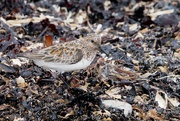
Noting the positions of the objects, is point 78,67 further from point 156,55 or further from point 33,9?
point 33,9

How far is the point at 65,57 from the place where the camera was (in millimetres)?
4695

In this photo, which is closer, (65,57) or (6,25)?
(65,57)

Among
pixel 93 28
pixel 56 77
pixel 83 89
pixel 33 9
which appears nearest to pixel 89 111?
pixel 83 89

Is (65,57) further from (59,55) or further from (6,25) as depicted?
(6,25)

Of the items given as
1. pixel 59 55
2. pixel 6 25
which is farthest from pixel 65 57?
pixel 6 25

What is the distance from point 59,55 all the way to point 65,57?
0.07m

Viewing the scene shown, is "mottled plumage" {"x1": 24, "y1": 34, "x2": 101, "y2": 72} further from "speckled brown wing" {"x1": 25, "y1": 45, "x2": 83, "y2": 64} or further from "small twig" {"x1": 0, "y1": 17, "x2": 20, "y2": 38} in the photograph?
"small twig" {"x1": 0, "y1": 17, "x2": 20, "y2": 38}

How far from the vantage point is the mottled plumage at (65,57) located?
15.3ft

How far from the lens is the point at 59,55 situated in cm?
471

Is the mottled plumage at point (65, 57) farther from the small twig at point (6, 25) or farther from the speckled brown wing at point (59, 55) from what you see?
the small twig at point (6, 25)

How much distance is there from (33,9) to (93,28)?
1043 mm

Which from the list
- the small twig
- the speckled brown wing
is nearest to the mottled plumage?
the speckled brown wing

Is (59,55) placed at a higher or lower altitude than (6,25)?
lower

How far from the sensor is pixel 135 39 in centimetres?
624
